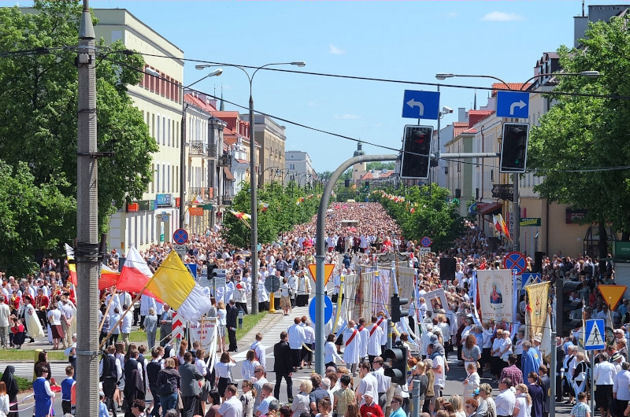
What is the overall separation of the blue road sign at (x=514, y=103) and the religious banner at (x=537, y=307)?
363cm

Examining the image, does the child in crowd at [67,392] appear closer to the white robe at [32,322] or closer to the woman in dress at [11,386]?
the woman in dress at [11,386]

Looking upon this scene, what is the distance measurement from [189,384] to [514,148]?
23.0 feet

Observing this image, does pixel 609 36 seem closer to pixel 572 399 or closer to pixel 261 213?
pixel 572 399

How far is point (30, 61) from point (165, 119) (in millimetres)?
31918

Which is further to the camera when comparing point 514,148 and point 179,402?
point 514,148

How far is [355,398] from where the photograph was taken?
53.3ft

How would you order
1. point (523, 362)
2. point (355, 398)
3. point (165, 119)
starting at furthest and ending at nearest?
point (165, 119), point (523, 362), point (355, 398)

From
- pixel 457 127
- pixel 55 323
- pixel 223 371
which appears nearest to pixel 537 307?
pixel 223 371

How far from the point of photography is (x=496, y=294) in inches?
1033

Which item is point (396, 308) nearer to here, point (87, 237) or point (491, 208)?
point (87, 237)

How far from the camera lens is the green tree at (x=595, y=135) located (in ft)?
A: 115

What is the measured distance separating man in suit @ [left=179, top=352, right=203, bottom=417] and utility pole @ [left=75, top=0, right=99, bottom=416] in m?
6.62

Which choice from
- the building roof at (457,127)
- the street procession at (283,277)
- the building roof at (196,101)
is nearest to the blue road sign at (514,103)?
the street procession at (283,277)

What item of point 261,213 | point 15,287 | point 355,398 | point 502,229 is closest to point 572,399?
point 355,398
